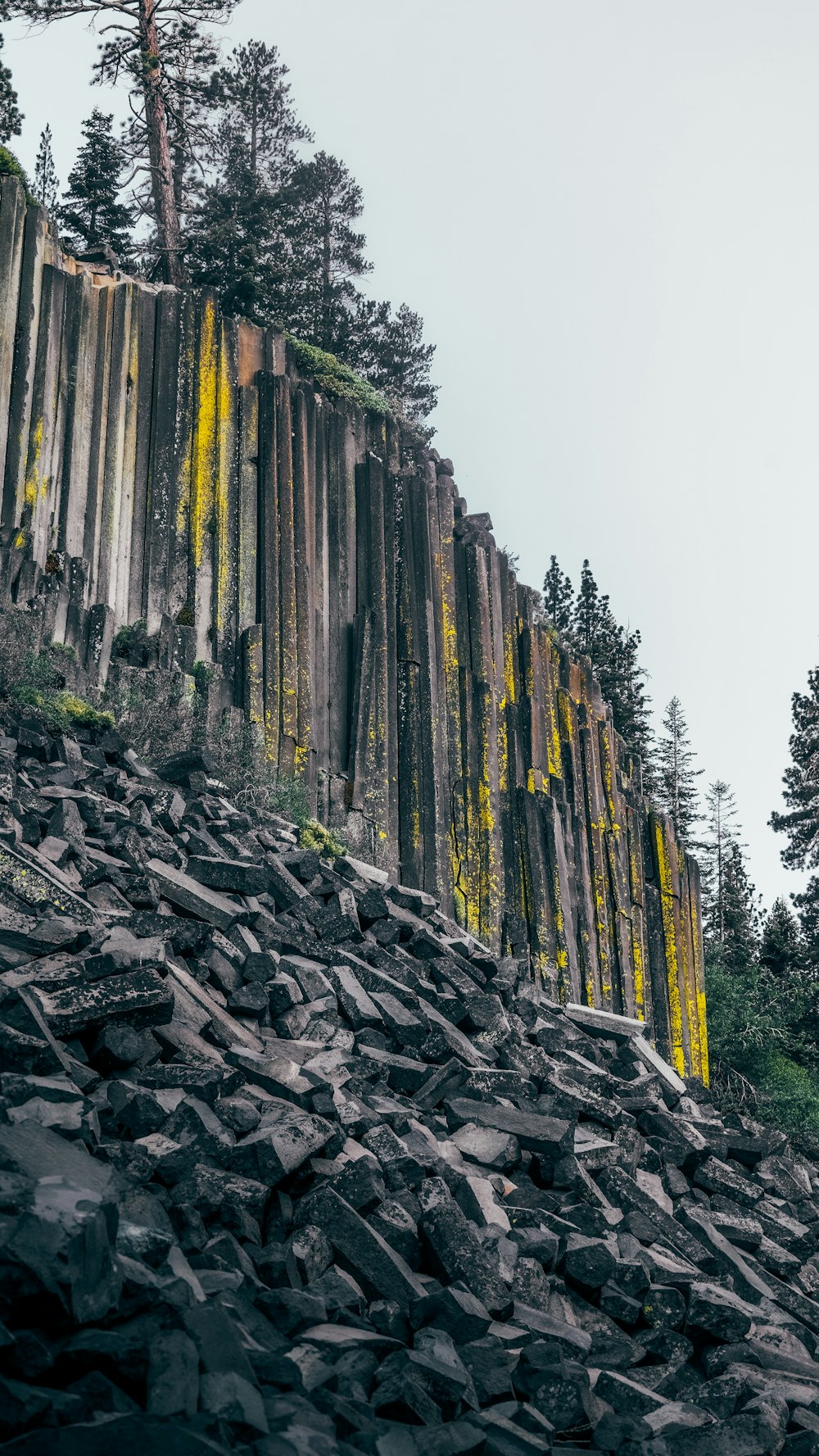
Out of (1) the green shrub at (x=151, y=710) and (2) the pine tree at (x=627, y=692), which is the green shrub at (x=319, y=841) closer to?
(1) the green shrub at (x=151, y=710)

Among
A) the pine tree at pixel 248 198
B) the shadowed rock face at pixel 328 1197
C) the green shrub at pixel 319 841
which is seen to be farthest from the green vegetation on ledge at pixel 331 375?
the shadowed rock face at pixel 328 1197

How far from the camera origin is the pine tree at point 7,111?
19062 millimetres

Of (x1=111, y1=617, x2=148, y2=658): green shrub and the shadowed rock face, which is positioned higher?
(x1=111, y1=617, x2=148, y2=658): green shrub

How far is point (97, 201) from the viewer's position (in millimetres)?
20953

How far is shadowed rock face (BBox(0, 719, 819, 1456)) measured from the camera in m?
2.68

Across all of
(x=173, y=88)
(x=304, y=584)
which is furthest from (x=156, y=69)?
(x=304, y=584)

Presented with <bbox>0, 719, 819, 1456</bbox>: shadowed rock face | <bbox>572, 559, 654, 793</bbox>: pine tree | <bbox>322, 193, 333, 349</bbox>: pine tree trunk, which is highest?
<bbox>322, 193, 333, 349</bbox>: pine tree trunk

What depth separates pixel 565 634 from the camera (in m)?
23.4

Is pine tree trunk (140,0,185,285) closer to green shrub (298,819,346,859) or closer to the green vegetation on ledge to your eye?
the green vegetation on ledge

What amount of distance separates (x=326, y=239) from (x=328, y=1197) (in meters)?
27.3

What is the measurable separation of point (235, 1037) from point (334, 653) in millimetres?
7177

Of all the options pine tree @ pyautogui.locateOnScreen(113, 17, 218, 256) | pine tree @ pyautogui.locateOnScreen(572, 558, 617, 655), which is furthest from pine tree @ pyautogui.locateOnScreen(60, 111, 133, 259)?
pine tree @ pyautogui.locateOnScreen(572, 558, 617, 655)

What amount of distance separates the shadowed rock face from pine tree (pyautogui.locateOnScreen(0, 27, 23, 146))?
16.0 metres

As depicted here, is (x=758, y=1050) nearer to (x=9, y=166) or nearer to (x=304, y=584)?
(x=304, y=584)
